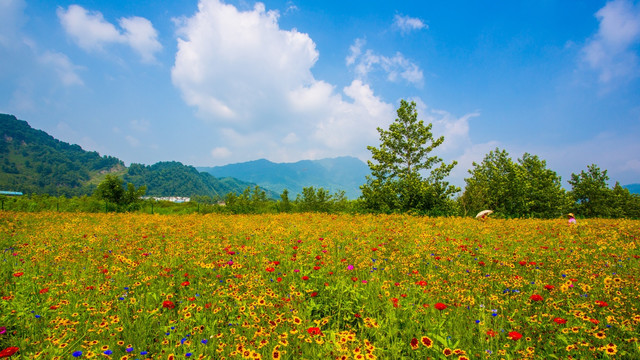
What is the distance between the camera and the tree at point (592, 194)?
4478cm

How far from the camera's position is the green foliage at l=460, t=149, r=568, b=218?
32.6 metres

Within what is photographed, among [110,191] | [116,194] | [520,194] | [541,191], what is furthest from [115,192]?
[541,191]

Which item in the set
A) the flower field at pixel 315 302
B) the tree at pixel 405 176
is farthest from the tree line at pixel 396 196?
the flower field at pixel 315 302

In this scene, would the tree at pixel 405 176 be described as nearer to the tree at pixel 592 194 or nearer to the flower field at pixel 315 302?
the flower field at pixel 315 302

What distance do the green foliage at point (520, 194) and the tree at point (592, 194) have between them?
5651 mm

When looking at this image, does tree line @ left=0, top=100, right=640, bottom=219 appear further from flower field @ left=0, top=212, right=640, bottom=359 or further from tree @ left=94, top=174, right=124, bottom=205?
flower field @ left=0, top=212, right=640, bottom=359

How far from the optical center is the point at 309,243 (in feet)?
22.2

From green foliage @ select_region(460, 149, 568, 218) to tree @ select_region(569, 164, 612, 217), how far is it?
18.5ft

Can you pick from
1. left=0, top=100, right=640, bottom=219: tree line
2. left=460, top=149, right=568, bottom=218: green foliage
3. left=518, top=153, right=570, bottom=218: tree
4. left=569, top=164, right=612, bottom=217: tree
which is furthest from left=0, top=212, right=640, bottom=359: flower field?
left=569, top=164, right=612, bottom=217: tree

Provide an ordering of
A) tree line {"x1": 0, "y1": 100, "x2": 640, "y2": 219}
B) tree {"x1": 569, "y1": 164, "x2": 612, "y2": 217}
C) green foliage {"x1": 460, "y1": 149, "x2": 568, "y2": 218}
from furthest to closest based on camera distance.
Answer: tree {"x1": 569, "y1": 164, "x2": 612, "y2": 217}
green foliage {"x1": 460, "y1": 149, "x2": 568, "y2": 218}
tree line {"x1": 0, "y1": 100, "x2": 640, "y2": 219}

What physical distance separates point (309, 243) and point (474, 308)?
4035mm

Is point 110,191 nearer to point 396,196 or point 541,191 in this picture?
point 396,196

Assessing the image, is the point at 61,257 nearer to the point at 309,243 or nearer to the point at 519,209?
the point at 309,243

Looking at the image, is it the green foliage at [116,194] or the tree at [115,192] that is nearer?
the green foliage at [116,194]
